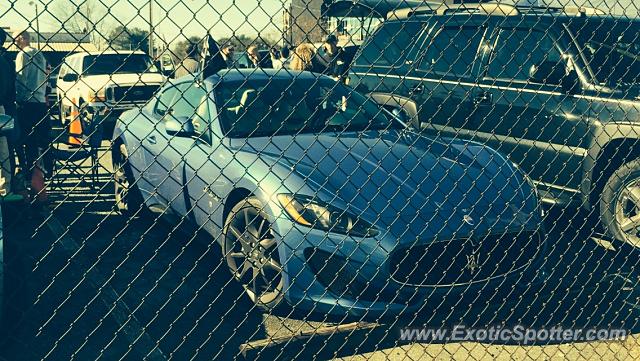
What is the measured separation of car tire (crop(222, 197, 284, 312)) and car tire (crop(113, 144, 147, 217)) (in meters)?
2.17

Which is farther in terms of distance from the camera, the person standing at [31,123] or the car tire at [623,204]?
the person standing at [31,123]

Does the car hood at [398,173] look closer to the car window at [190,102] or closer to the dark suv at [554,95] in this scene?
the dark suv at [554,95]

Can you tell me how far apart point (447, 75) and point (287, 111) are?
246 centimetres

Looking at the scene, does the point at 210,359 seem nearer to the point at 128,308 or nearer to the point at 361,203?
the point at 128,308

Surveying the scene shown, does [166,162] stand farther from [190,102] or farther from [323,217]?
[323,217]

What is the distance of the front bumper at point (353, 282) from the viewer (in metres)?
3.73

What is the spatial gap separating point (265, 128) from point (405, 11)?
12.5 feet

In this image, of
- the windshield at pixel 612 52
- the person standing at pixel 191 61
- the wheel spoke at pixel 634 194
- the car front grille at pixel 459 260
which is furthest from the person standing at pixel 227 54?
the wheel spoke at pixel 634 194

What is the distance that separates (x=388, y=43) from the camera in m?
7.14

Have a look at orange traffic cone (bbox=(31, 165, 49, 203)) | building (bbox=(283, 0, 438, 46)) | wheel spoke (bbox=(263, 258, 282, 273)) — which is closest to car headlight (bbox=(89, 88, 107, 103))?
orange traffic cone (bbox=(31, 165, 49, 203))

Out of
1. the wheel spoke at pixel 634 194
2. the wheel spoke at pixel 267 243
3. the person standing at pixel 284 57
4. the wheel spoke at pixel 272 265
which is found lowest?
the wheel spoke at pixel 634 194

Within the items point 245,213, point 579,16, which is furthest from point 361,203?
point 579,16

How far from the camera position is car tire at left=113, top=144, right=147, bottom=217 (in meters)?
6.25

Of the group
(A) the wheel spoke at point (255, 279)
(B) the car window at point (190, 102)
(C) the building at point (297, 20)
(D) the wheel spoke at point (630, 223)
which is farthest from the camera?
(B) the car window at point (190, 102)
